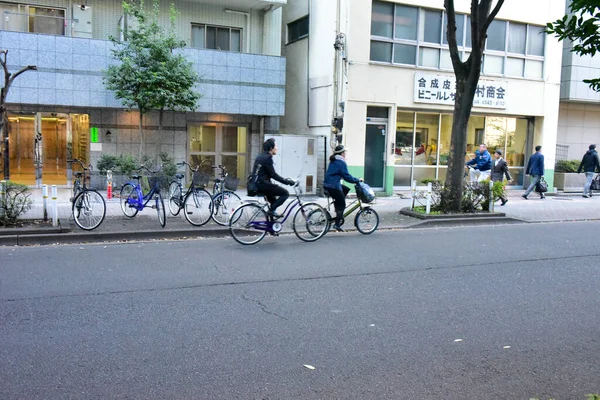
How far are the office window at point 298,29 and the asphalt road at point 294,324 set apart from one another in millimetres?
11983

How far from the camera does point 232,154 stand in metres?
19.2

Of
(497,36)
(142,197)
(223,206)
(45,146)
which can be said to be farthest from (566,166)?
(45,146)

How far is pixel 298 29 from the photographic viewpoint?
774 inches

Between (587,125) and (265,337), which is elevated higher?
(587,125)

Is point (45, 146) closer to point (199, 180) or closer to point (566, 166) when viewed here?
point (199, 180)

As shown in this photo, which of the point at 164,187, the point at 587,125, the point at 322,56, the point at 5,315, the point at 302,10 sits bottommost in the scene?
the point at 5,315

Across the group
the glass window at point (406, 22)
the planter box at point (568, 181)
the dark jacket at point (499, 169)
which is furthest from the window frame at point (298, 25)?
the planter box at point (568, 181)

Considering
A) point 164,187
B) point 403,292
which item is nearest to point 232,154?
point 164,187

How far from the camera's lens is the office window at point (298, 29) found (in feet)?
62.7

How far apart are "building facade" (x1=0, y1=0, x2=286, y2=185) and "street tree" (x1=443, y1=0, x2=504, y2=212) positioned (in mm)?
6474

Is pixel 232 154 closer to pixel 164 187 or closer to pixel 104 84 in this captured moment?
pixel 104 84

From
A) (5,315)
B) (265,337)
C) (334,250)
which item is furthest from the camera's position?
(334,250)

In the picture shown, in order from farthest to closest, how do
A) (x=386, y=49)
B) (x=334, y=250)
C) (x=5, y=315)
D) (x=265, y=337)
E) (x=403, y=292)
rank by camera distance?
1. (x=386, y=49)
2. (x=334, y=250)
3. (x=403, y=292)
4. (x=5, y=315)
5. (x=265, y=337)

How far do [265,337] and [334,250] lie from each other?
4.44m
